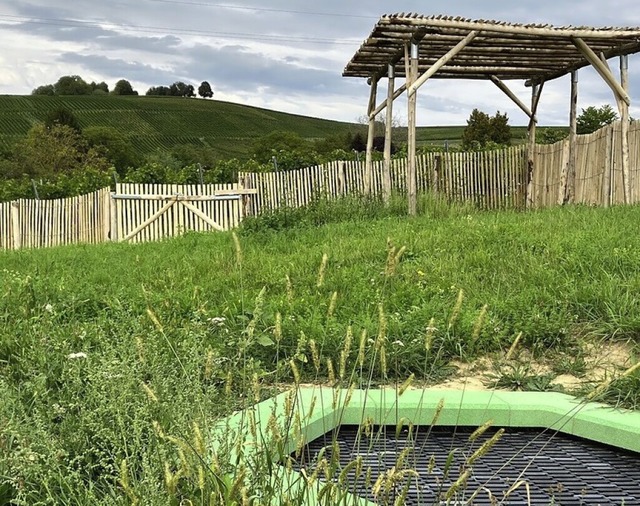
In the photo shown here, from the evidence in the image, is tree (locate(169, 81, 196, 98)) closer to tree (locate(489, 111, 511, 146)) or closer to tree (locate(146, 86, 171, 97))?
tree (locate(146, 86, 171, 97))

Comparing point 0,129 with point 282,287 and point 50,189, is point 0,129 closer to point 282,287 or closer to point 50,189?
point 50,189

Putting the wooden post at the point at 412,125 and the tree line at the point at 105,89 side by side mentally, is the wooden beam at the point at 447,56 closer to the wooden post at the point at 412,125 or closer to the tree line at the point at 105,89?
the wooden post at the point at 412,125

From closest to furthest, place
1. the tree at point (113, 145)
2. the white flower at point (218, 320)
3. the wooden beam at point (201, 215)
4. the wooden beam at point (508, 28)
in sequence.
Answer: the white flower at point (218, 320) → the wooden beam at point (508, 28) → the wooden beam at point (201, 215) → the tree at point (113, 145)

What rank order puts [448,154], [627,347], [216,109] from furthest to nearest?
[216,109], [448,154], [627,347]

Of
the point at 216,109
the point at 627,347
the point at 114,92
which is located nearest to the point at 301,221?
the point at 627,347

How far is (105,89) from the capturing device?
289ft

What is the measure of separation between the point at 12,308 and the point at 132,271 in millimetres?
1720

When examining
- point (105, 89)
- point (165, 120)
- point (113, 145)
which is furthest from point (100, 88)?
point (113, 145)

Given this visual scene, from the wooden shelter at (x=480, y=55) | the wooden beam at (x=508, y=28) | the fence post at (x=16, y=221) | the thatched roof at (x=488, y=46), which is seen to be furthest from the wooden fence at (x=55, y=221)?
the wooden beam at (x=508, y=28)

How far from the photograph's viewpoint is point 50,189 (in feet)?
58.5

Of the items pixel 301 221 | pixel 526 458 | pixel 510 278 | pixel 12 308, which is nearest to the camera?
pixel 526 458

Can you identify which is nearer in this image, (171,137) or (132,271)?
(132,271)

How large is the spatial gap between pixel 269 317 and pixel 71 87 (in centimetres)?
8880

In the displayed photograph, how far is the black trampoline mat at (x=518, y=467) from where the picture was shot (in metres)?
2.10
